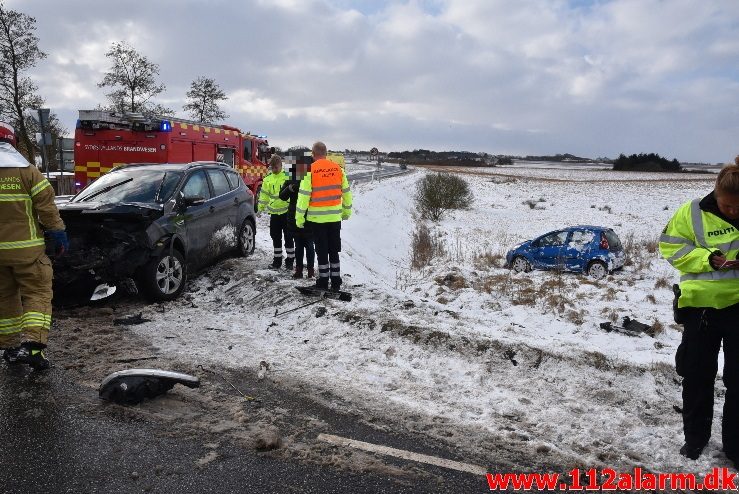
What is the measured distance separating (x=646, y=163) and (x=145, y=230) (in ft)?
283

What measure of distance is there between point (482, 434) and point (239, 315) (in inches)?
143

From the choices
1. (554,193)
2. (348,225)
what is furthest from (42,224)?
(554,193)

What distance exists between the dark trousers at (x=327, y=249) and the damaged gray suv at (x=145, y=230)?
5.76 ft

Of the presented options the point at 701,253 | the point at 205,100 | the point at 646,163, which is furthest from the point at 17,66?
the point at 646,163

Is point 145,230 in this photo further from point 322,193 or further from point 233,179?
point 233,179

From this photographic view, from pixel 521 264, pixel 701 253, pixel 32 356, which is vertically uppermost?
pixel 701 253

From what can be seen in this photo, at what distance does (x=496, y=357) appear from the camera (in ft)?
15.7

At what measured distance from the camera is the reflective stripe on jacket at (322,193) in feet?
22.0

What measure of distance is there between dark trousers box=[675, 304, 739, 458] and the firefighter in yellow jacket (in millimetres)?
4832

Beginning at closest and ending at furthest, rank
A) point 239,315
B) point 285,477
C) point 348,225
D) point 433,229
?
1. point 285,477
2. point 239,315
3. point 348,225
4. point 433,229

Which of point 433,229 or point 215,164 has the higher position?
point 215,164

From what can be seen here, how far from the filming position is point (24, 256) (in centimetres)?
441

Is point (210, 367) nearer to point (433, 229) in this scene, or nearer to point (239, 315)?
point (239, 315)

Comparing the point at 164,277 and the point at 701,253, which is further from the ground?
the point at 701,253
